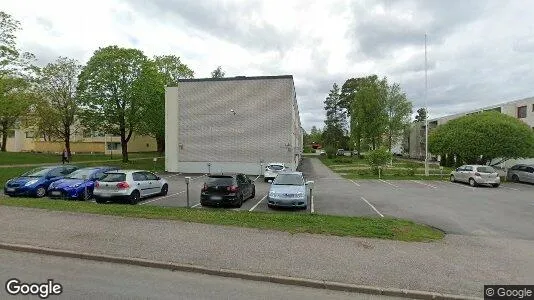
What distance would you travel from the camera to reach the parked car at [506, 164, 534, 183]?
83.7 feet

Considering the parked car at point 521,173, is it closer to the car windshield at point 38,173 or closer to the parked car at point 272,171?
the parked car at point 272,171

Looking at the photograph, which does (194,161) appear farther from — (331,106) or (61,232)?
(331,106)

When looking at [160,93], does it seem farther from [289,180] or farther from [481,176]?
[481,176]

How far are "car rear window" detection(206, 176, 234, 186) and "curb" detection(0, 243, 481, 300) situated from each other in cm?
647

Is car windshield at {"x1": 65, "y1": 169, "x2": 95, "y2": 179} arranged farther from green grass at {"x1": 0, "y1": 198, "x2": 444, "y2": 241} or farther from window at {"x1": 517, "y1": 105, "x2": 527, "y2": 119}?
window at {"x1": 517, "y1": 105, "x2": 527, "y2": 119}

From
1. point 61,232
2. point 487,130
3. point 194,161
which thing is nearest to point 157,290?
point 61,232

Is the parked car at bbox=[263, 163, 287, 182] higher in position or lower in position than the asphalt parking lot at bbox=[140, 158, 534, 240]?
higher

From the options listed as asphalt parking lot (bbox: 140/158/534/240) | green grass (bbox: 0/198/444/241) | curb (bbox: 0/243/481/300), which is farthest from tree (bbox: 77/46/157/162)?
curb (bbox: 0/243/481/300)

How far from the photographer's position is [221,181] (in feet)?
42.6

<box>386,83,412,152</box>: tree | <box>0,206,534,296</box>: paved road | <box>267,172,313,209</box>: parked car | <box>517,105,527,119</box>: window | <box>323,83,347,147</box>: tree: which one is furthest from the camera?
<box>323,83,347,147</box>: tree

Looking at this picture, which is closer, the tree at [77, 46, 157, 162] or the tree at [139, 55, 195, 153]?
the tree at [77, 46, 157, 162]

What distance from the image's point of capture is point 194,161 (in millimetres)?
30703

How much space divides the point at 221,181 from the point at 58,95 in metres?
34.2

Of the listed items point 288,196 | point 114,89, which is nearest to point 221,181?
point 288,196
